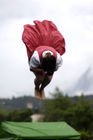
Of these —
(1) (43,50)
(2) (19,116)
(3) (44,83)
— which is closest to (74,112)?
(2) (19,116)

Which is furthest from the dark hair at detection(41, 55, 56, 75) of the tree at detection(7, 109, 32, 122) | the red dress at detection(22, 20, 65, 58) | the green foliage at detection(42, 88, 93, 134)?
the tree at detection(7, 109, 32, 122)

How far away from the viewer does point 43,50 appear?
787 cm

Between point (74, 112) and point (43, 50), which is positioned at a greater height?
point (43, 50)

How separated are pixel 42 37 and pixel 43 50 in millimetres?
749

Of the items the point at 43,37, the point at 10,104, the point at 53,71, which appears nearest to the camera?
the point at 53,71

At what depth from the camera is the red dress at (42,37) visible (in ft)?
27.3

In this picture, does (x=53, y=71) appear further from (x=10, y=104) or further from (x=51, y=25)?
(x=10, y=104)

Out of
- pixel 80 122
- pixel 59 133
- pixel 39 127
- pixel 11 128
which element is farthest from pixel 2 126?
pixel 80 122

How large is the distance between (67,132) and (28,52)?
4664mm

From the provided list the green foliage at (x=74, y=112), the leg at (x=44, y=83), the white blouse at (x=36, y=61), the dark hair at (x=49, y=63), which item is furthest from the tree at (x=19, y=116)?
the dark hair at (x=49, y=63)

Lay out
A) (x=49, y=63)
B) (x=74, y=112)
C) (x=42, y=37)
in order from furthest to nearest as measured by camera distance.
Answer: (x=74, y=112), (x=42, y=37), (x=49, y=63)

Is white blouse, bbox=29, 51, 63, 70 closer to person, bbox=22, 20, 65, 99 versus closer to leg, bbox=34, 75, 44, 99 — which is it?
person, bbox=22, 20, 65, 99

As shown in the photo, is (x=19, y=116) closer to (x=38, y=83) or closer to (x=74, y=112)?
(x=74, y=112)

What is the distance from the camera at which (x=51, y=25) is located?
29.1ft
